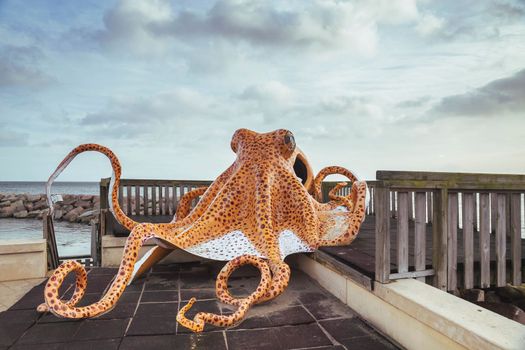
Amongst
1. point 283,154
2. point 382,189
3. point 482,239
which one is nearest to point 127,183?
point 283,154

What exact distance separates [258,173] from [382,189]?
6.13 feet

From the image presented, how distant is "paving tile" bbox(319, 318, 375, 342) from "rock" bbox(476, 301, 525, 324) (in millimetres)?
2570

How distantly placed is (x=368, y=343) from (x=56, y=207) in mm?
25804

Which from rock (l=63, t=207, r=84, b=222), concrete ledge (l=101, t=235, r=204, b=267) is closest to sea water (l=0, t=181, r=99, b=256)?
rock (l=63, t=207, r=84, b=222)

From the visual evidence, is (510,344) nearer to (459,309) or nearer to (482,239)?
(459,309)

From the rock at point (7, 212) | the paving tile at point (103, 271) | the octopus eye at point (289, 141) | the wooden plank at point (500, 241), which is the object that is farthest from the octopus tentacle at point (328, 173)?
the rock at point (7, 212)

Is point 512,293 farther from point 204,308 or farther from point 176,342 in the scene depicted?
point 176,342

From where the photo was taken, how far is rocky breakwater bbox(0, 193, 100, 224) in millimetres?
22391

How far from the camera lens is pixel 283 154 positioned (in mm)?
4961

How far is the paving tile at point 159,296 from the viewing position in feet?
13.4

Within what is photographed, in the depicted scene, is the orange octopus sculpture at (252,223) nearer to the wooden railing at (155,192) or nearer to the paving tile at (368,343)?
the paving tile at (368,343)

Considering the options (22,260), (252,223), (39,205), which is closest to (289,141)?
(252,223)

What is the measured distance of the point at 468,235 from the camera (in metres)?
3.38

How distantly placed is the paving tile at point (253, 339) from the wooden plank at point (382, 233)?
1.06 m
